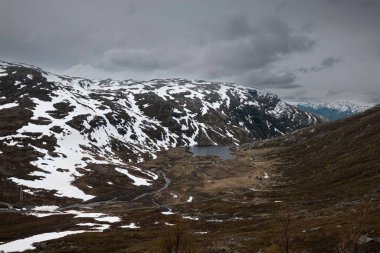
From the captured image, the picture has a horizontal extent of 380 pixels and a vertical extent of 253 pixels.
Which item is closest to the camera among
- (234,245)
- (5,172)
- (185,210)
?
(234,245)

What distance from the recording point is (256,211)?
11850 centimetres

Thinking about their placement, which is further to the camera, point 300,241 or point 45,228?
point 45,228

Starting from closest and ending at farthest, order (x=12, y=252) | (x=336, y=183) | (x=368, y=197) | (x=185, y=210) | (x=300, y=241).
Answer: (x=300, y=241) < (x=12, y=252) < (x=368, y=197) < (x=185, y=210) < (x=336, y=183)

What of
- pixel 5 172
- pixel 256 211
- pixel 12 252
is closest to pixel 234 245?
pixel 12 252

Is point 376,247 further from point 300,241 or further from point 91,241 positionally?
point 91,241

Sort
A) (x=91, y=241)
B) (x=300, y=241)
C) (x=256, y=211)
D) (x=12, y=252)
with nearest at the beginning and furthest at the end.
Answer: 1. (x=300, y=241)
2. (x=12, y=252)
3. (x=91, y=241)
4. (x=256, y=211)

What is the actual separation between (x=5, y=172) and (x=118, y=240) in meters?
114

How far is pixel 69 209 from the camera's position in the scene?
148 m

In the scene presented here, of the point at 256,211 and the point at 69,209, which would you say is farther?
the point at 69,209

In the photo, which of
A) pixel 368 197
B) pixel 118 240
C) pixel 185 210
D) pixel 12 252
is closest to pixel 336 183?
pixel 368 197

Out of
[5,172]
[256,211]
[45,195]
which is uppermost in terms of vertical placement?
[5,172]

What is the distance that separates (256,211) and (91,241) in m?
53.6

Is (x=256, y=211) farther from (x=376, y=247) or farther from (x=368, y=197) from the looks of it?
(x=376, y=247)

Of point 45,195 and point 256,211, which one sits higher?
point 45,195
